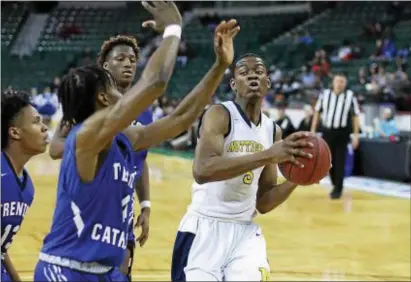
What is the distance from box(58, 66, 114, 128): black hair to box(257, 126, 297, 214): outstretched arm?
1.63 metres

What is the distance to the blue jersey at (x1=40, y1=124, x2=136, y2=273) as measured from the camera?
2.91m

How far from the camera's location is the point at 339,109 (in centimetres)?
1103

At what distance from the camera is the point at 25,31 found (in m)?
27.6

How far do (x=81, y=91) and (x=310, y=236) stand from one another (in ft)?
19.7

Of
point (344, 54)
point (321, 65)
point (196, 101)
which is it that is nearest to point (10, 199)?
point (196, 101)

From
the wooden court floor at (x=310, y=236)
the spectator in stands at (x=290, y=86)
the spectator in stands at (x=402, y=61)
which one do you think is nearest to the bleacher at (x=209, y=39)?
the spectator in stands at (x=290, y=86)

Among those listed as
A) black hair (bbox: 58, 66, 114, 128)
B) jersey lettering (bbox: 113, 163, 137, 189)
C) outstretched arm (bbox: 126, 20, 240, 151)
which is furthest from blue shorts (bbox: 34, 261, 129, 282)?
outstretched arm (bbox: 126, 20, 240, 151)

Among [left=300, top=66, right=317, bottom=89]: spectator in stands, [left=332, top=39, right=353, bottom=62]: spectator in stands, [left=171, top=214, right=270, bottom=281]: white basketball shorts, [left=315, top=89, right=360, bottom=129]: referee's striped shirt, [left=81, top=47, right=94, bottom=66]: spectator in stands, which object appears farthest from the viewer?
[left=81, top=47, right=94, bottom=66]: spectator in stands

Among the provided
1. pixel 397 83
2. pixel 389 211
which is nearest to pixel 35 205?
pixel 389 211

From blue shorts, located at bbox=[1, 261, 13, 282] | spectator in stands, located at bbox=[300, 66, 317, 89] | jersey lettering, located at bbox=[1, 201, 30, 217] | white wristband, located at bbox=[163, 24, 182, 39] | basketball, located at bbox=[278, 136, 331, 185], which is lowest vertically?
blue shorts, located at bbox=[1, 261, 13, 282]

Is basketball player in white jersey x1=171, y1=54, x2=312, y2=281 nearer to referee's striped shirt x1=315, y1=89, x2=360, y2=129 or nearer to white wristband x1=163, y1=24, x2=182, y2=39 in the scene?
white wristband x1=163, y1=24, x2=182, y2=39

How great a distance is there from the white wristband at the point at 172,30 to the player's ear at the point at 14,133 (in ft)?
3.60

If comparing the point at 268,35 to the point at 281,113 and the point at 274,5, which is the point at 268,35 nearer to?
the point at 274,5

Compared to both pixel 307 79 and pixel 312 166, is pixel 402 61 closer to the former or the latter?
pixel 307 79
